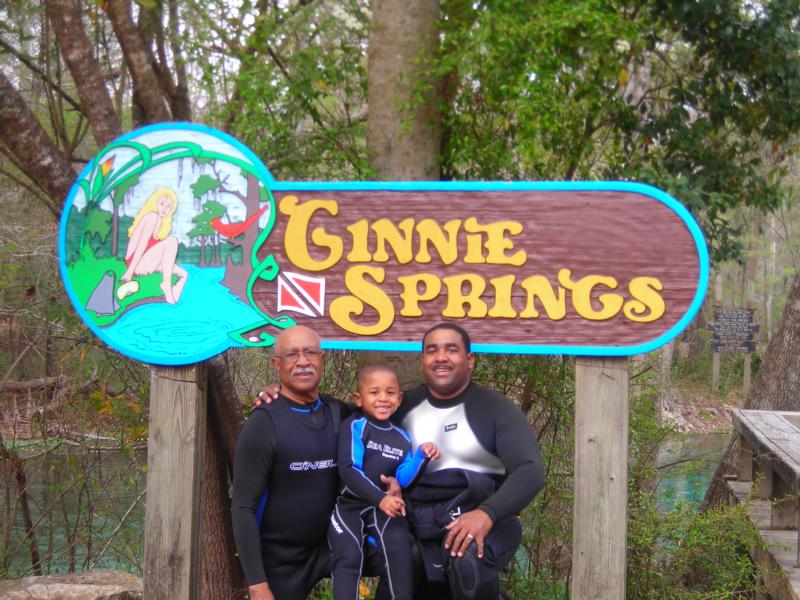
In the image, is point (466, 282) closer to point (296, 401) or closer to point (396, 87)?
point (296, 401)

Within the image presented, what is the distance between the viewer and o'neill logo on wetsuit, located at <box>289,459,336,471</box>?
3621mm

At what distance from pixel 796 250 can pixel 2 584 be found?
25.1 m

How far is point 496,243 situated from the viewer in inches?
154

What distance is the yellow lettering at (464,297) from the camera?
3.92 meters

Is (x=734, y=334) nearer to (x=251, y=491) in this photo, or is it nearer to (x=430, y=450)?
(x=430, y=450)

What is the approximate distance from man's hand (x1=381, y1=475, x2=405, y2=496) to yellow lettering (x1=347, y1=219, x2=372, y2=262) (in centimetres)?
100

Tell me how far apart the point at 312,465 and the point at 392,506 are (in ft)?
1.31

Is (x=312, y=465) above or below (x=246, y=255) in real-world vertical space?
below

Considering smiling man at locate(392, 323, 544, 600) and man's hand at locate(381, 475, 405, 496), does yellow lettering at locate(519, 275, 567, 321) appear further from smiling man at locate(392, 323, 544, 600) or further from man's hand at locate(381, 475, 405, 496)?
man's hand at locate(381, 475, 405, 496)

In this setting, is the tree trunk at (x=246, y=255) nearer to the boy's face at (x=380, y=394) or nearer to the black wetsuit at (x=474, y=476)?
the boy's face at (x=380, y=394)

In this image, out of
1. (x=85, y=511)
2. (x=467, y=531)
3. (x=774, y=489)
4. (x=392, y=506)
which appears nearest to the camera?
(x=467, y=531)

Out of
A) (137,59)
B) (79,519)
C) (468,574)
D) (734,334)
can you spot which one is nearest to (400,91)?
(137,59)

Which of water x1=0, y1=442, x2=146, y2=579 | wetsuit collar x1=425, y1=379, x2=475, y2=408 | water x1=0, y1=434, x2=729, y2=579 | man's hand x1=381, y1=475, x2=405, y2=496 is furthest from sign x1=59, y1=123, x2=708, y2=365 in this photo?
water x1=0, y1=442, x2=146, y2=579

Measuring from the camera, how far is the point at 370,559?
3664 millimetres
